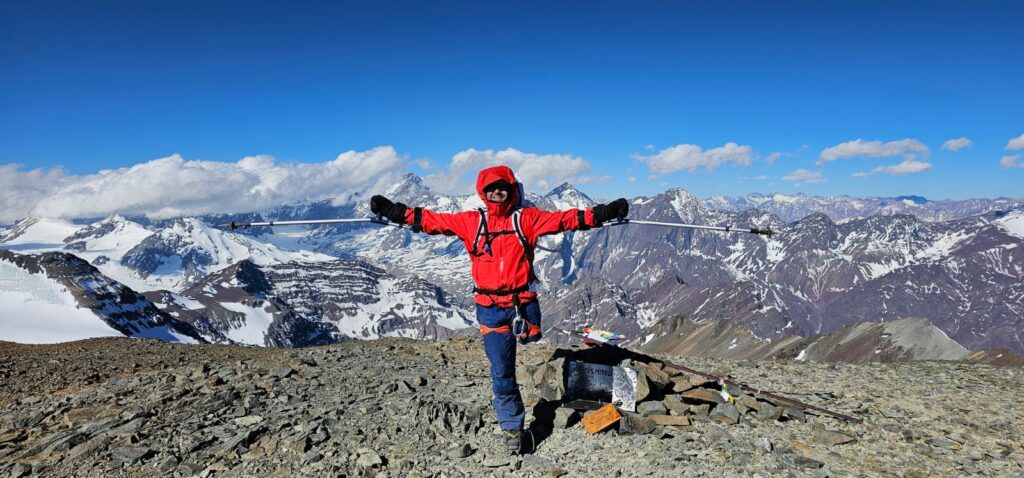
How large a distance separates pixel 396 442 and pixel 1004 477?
9.88 m

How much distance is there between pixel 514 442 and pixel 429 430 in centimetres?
177

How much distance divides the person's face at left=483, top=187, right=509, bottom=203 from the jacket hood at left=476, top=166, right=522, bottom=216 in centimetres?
7

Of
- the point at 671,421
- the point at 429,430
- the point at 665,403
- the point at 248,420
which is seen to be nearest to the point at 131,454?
the point at 248,420

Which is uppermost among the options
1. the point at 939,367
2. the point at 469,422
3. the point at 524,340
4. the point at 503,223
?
the point at 503,223

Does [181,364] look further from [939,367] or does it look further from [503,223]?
[939,367]

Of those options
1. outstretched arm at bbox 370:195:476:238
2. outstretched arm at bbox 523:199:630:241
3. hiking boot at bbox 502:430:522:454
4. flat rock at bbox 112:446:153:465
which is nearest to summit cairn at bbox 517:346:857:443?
hiking boot at bbox 502:430:522:454

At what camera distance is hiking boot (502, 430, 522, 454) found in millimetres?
9414

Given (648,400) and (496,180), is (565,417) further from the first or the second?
(496,180)

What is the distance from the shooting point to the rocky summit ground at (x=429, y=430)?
8703 millimetres

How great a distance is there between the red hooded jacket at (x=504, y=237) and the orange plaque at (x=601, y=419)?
253 cm

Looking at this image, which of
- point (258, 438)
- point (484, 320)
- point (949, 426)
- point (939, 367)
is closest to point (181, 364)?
point (258, 438)

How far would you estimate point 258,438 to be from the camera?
9641mm

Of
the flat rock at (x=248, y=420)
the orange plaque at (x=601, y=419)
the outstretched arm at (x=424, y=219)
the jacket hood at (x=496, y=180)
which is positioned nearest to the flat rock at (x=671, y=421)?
the orange plaque at (x=601, y=419)

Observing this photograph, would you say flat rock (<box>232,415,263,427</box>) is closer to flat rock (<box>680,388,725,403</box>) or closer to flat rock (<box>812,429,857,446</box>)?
flat rock (<box>680,388,725,403</box>)
